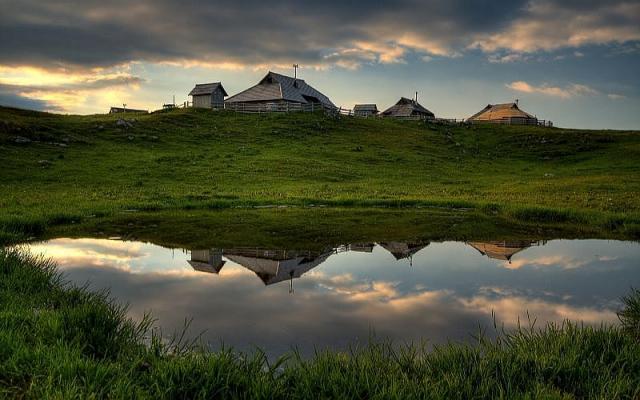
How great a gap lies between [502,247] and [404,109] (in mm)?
103921

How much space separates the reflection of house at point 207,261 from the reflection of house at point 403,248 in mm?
4590

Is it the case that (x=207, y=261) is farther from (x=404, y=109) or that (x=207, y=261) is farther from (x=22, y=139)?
(x=404, y=109)

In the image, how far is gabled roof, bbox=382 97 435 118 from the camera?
11344cm

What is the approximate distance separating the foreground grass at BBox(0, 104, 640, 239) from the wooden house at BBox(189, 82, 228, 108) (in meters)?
16.9

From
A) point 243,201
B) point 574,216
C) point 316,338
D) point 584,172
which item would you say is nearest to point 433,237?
point 574,216

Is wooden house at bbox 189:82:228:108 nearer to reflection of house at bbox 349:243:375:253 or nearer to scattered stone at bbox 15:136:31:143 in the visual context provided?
scattered stone at bbox 15:136:31:143

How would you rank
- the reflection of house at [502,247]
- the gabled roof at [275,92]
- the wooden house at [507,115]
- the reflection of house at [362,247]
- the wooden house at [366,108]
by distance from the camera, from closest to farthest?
the reflection of house at [502,247], the reflection of house at [362,247], the gabled roof at [275,92], the wooden house at [507,115], the wooden house at [366,108]

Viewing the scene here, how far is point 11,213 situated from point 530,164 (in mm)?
51875

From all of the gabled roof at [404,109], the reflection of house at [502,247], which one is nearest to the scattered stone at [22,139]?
the reflection of house at [502,247]

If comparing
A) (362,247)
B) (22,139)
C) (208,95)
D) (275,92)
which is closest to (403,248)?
(362,247)

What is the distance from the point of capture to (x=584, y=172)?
46688mm

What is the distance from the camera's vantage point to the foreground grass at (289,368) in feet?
15.1

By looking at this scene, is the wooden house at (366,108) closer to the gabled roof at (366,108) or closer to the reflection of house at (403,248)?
the gabled roof at (366,108)

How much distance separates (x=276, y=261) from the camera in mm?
11570
